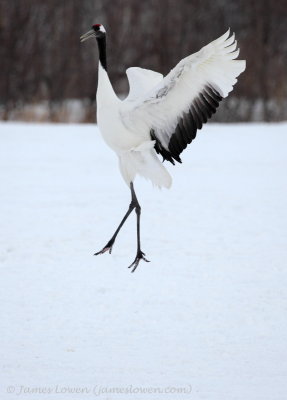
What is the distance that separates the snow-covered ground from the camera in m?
4.07

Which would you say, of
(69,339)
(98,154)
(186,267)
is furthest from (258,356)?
(98,154)

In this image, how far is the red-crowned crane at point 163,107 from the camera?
4461mm

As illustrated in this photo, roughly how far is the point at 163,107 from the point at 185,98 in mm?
151

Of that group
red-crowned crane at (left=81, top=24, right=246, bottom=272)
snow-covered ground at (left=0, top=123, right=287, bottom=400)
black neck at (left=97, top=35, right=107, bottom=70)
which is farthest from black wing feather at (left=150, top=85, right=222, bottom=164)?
snow-covered ground at (left=0, top=123, right=287, bottom=400)

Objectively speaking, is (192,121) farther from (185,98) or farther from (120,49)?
(120,49)

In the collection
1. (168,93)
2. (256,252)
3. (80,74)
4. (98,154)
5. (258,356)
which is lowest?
(80,74)

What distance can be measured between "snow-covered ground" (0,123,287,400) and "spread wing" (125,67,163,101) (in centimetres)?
135

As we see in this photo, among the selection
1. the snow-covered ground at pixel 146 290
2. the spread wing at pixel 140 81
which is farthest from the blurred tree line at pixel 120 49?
the spread wing at pixel 140 81

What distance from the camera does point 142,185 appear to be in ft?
29.2

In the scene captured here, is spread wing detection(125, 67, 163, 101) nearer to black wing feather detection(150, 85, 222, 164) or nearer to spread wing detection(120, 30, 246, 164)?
spread wing detection(120, 30, 246, 164)

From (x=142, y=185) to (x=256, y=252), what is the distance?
3025 millimetres

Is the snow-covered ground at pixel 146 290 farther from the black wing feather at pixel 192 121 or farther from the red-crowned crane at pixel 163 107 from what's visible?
Result: the black wing feather at pixel 192 121

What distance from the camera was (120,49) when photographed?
1795 centimetres

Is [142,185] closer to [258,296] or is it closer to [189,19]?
[258,296]
